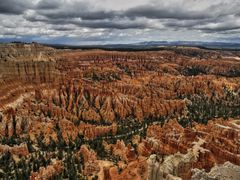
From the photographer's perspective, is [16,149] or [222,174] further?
[16,149]

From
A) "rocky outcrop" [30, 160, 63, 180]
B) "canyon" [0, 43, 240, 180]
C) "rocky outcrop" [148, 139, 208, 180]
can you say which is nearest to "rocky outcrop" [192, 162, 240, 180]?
"canyon" [0, 43, 240, 180]

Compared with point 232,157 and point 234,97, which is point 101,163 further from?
point 234,97

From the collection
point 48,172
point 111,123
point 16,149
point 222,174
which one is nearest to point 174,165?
point 222,174

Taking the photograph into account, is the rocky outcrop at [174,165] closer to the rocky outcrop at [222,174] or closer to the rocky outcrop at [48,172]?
the rocky outcrop at [222,174]

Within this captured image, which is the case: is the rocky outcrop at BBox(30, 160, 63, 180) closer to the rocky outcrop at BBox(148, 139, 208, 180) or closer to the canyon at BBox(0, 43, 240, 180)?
the canyon at BBox(0, 43, 240, 180)

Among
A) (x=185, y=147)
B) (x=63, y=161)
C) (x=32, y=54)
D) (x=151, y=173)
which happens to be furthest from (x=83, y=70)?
(x=151, y=173)

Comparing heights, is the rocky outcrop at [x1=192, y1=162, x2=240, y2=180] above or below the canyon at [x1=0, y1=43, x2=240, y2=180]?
above

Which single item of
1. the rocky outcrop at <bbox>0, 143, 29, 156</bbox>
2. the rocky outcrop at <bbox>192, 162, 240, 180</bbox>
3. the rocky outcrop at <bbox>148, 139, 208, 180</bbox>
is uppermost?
the rocky outcrop at <bbox>192, 162, 240, 180</bbox>

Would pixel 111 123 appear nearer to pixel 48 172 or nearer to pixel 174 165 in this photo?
pixel 48 172

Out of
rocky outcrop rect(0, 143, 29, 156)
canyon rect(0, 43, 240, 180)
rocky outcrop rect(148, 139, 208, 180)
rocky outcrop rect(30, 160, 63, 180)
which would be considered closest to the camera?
rocky outcrop rect(148, 139, 208, 180)
